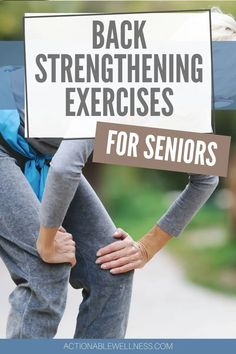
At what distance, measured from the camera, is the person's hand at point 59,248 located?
8.19ft

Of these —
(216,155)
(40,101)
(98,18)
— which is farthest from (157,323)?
(98,18)

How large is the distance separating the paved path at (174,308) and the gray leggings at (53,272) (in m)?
0.09

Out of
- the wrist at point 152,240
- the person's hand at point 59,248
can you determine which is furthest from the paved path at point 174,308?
the person's hand at point 59,248

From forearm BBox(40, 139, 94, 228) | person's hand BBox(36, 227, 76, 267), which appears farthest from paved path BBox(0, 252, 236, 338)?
forearm BBox(40, 139, 94, 228)

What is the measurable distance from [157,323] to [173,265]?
0.22 m

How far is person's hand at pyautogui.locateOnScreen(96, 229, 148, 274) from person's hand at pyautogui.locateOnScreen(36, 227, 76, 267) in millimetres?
110

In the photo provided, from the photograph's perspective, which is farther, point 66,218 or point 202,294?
point 202,294

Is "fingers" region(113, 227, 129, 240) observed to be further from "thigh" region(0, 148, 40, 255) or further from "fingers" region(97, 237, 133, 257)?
"thigh" region(0, 148, 40, 255)

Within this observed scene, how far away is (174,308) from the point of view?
9.14 feet

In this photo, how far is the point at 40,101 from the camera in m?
2.65

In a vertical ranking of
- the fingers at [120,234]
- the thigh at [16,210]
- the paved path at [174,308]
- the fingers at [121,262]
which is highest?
the thigh at [16,210]

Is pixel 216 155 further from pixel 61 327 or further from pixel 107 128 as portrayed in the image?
pixel 61 327

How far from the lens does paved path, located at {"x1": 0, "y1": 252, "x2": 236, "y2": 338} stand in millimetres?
2764

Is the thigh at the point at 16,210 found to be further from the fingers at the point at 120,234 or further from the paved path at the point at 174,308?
the paved path at the point at 174,308
